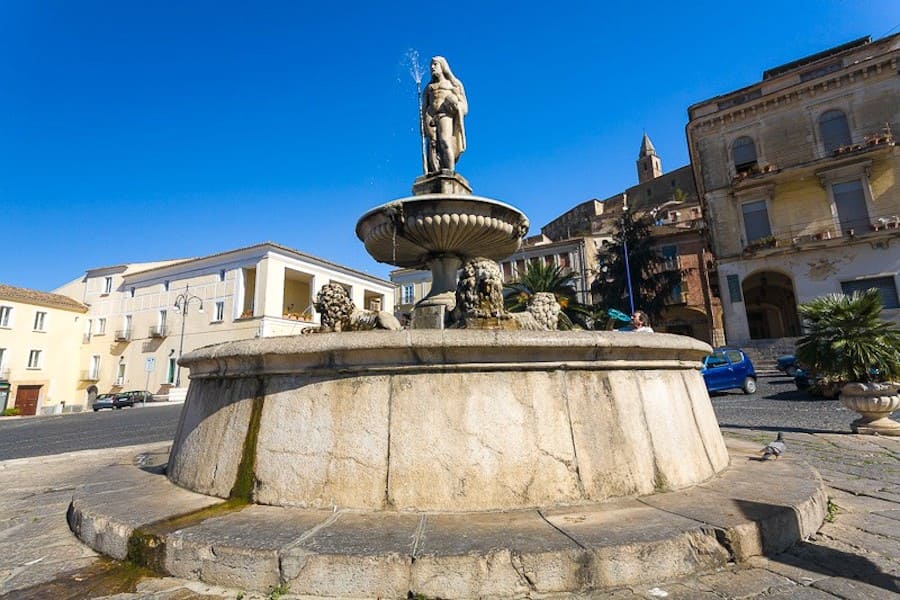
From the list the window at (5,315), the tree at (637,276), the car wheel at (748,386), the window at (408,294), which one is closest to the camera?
the car wheel at (748,386)

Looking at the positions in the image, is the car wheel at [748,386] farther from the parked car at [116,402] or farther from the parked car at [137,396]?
the parked car at [116,402]

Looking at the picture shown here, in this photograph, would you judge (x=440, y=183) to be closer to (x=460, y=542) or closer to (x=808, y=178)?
(x=460, y=542)

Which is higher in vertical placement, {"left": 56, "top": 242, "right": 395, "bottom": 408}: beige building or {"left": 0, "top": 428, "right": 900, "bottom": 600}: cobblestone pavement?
{"left": 56, "top": 242, "right": 395, "bottom": 408}: beige building

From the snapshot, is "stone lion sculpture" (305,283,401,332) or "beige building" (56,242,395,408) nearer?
"stone lion sculpture" (305,283,401,332)

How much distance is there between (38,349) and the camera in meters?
35.1

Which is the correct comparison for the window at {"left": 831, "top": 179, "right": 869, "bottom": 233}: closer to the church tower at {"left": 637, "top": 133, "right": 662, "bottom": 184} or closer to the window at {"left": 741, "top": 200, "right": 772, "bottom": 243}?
the window at {"left": 741, "top": 200, "right": 772, "bottom": 243}

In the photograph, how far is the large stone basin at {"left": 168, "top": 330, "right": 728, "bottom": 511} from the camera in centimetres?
261

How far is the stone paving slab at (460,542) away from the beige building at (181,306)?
30.6 metres

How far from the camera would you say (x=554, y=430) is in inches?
108

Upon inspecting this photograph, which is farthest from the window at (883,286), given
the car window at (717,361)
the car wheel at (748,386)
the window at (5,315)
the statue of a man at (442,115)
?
the window at (5,315)

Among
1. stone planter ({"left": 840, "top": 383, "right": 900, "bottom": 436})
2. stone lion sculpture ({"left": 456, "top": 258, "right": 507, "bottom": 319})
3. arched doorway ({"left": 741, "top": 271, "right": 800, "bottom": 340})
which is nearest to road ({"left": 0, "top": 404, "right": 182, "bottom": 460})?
stone lion sculpture ({"left": 456, "top": 258, "right": 507, "bottom": 319})

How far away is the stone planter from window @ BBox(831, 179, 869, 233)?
74.3ft

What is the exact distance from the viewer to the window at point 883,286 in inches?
850

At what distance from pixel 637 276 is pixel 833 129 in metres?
13.2
